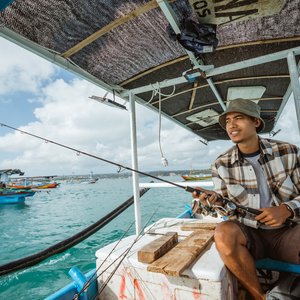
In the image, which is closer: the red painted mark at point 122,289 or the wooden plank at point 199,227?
the red painted mark at point 122,289

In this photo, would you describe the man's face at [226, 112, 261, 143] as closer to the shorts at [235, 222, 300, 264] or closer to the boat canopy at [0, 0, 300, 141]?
the boat canopy at [0, 0, 300, 141]

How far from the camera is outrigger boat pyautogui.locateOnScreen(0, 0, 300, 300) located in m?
1.86

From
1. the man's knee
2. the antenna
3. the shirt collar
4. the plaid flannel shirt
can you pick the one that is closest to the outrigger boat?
the man's knee

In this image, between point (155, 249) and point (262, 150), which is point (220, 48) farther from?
point (155, 249)

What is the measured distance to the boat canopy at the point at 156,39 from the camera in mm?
2014

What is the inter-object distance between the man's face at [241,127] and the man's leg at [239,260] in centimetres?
102

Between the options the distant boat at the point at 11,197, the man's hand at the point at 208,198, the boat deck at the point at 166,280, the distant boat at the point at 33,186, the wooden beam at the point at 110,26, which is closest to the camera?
the boat deck at the point at 166,280

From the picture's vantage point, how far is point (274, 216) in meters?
1.97

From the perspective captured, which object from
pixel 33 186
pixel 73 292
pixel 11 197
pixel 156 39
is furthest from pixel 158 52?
pixel 33 186

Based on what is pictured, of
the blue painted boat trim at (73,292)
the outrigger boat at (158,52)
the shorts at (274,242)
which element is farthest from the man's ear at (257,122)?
the blue painted boat trim at (73,292)

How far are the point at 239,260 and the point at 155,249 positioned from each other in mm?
715

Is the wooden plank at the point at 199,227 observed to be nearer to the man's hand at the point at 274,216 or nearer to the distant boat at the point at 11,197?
the man's hand at the point at 274,216

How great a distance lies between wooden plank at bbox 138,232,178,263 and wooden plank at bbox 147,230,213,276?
5 centimetres

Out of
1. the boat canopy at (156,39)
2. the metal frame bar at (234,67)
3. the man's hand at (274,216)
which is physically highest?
the boat canopy at (156,39)
